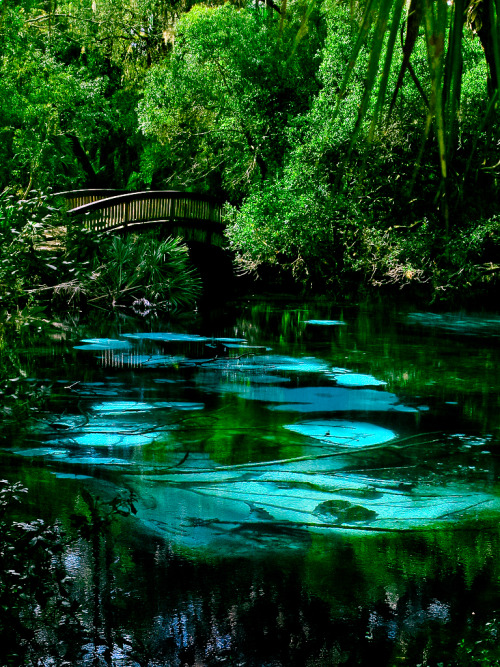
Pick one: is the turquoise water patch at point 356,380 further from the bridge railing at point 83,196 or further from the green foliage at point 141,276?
the bridge railing at point 83,196

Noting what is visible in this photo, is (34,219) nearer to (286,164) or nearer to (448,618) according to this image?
(448,618)

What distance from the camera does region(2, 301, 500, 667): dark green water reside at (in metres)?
3.86

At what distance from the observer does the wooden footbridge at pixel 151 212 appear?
18.4 m

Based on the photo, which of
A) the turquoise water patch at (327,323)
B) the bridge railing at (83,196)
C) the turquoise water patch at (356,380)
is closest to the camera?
the turquoise water patch at (356,380)

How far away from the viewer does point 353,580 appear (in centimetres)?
445

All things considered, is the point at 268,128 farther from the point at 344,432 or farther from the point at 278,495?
the point at 278,495

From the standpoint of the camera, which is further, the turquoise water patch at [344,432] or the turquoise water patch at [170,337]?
the turquoise water patch at [170,337]

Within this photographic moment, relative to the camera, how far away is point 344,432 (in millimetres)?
7762

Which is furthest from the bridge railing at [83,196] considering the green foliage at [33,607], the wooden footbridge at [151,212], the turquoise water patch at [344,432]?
the green foliage at [33,607]

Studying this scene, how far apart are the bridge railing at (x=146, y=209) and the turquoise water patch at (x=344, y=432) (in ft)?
34.1

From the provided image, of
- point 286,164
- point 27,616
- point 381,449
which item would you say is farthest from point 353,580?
point 286,164

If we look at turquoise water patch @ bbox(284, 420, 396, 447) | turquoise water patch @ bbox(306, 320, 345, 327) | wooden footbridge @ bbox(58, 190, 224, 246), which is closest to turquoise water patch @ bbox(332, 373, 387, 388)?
turquoise water patch @ bbox(284, 420, 396, 447)

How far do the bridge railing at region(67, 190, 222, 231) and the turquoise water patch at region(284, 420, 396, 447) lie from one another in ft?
34.1

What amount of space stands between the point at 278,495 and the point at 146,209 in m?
15.0
